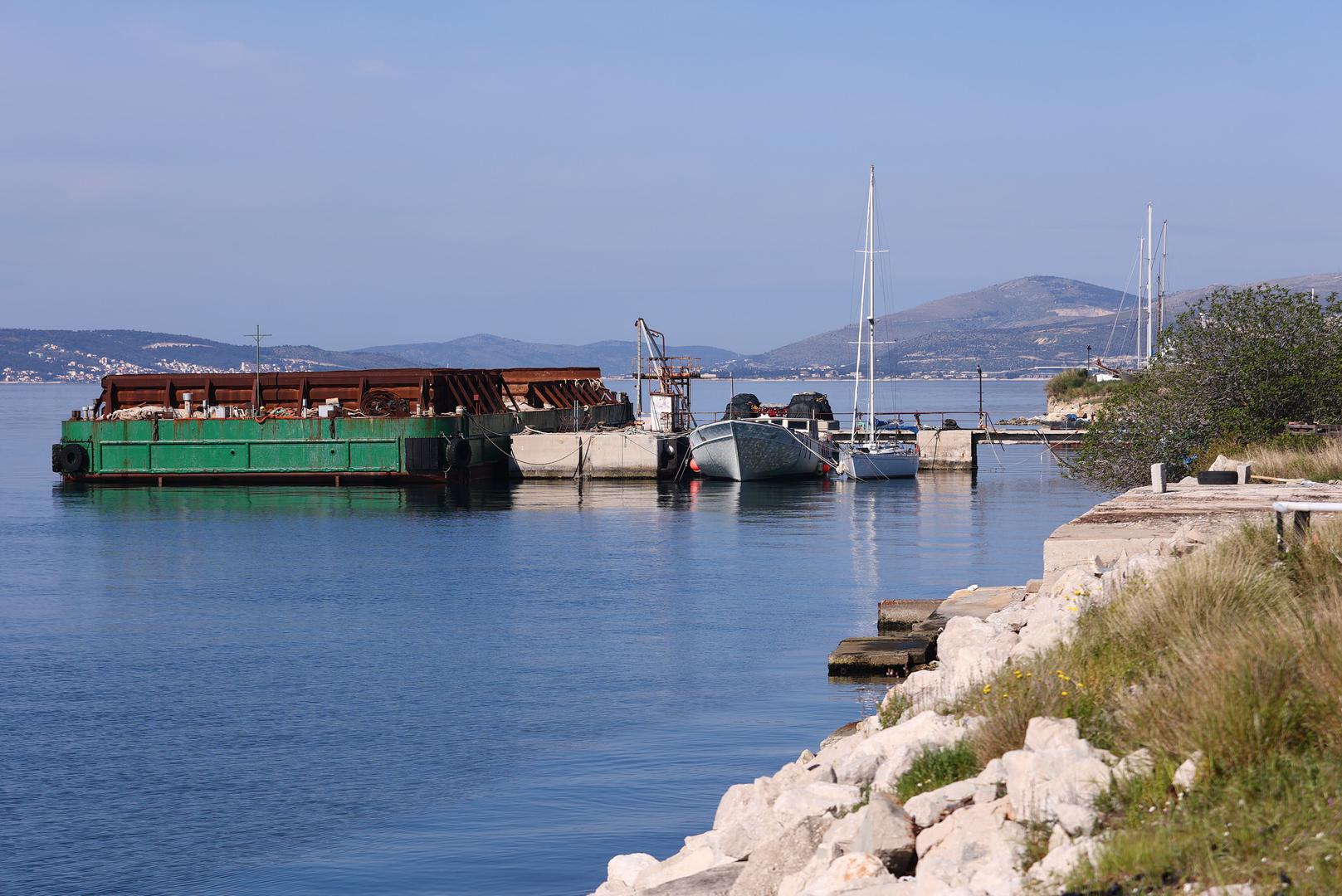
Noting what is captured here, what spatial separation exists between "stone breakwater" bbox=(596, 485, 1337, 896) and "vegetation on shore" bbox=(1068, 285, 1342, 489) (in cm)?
1946

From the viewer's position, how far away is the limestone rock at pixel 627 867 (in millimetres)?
9961

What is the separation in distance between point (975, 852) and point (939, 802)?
722mm

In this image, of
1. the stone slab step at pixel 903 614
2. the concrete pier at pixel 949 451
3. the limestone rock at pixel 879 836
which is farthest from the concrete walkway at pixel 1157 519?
the concrete pier at pixel 949 451

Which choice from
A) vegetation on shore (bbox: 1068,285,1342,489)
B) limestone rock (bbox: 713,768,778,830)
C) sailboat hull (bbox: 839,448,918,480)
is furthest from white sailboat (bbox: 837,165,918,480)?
limestone rock (bbox: 713,768,778,830)

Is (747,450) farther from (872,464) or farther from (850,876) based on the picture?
(850,876)

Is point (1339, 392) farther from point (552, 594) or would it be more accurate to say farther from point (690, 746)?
point (690, 746)

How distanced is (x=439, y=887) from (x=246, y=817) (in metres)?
3.28

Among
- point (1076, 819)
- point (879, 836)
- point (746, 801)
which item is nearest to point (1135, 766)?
point (1076, 819)

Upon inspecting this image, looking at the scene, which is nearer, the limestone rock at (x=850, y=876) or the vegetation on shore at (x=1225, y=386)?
the limestone rock at (x=850, y=876)

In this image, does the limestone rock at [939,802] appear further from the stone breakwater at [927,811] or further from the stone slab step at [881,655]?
the stone slab step at [881,655]

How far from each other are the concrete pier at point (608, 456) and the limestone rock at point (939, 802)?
58.8 metres

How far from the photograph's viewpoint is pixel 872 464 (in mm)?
63562

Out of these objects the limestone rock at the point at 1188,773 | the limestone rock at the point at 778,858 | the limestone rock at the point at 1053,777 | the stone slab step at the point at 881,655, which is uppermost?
the limestone rock at the point at 1188,773

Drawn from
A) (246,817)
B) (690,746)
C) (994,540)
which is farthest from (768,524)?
(246,817)
